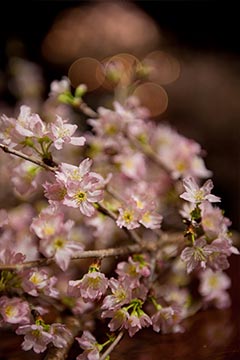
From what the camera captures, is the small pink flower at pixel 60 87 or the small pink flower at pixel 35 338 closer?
the small pink flower at pixel 35 338

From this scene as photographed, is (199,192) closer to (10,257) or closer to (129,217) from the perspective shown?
(129,217)

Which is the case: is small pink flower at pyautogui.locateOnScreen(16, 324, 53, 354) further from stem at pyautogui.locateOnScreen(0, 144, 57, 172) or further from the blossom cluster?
stem at pyautogui.locateOnScreen(0, 144, 57, 172)

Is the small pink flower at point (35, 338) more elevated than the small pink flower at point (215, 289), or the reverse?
the small pink flower at point (35, 338)

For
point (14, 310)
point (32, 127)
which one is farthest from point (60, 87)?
point (14, 310)

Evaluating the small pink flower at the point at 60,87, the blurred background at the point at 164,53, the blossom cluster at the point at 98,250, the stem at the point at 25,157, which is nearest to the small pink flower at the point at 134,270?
the blossom cluster at the point at 98,250

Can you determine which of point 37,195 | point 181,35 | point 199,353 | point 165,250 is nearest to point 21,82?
point 37,195

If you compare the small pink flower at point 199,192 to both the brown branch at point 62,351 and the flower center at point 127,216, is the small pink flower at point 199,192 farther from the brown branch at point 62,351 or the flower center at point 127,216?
the brown branch at point 62,351
